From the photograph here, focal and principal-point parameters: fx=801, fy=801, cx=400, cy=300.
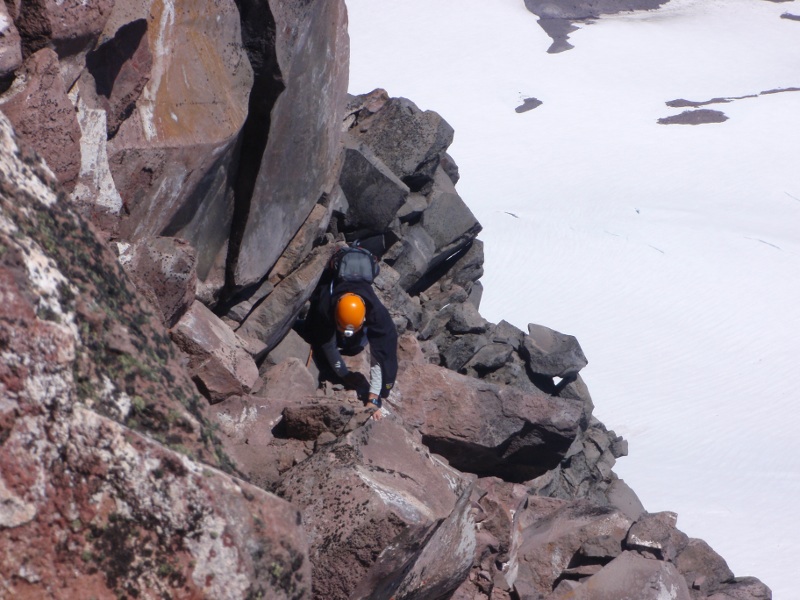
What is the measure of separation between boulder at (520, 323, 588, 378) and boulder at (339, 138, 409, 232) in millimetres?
2859

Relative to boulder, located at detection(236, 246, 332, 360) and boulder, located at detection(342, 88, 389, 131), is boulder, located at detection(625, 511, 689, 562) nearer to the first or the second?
boulder, located at detection(236, 246, 332, 360)

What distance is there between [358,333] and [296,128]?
1.80 m

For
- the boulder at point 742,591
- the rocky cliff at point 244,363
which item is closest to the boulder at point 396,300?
the rocky cliff at point 244,363

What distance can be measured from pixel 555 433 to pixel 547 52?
2617cm

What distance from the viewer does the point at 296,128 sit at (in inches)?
258

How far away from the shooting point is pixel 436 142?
10.8 metres

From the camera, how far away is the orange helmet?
6293 millimetres

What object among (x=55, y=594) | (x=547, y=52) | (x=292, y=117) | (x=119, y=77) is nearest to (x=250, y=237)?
(x=292, y=117)

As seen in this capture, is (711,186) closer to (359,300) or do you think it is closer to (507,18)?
(507,18)

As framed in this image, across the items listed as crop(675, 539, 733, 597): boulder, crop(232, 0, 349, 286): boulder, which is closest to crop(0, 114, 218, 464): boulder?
crop(232, 0, 349, 286): boulder

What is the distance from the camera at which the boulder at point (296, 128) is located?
6113mm

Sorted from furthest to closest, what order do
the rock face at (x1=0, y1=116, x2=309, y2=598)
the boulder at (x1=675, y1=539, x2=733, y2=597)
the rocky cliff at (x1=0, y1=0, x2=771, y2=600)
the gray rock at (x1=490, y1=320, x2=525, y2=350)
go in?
the gray rock at (x1=490, y1=320, x2=525, y2=350) → the boulder at (x1=675, y1=539, x2=733, y2=597) → the rocky cliff at (x1=0, y1=0, x2=771, y2=600) → the rock face at (x1=0, y1=116, x2=309, y2=598)

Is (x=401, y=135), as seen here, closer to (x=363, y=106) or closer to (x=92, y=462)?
(x=363, y=106)

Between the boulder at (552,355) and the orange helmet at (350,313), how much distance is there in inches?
194
